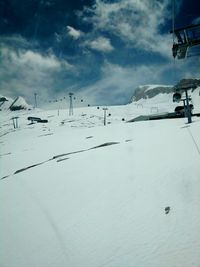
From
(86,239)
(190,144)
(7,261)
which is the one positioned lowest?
(7,261)

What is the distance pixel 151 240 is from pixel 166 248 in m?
0.48

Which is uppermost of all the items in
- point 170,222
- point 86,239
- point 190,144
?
point 190,144

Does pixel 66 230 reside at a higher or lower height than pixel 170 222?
lower

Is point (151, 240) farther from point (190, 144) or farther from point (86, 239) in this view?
point (190, 144)

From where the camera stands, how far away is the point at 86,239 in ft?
21.1

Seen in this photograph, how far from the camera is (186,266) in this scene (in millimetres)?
4656

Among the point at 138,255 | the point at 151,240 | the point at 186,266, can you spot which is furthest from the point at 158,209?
the point at 186,266

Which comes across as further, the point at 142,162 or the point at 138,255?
the point at 142,162

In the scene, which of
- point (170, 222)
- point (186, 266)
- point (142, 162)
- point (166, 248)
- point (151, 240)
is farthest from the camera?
point (142, 162)

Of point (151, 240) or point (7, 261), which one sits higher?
point (151, 240)

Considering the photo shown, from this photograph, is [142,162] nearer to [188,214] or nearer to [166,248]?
[188,214]

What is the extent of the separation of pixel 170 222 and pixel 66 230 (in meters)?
3.12

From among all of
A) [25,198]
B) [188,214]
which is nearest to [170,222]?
[188,214]

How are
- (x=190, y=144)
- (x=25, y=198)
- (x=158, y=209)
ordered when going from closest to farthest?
1. (x=158, y=209)
2. (x=25, y=198)
3. (x=190, y=144)
